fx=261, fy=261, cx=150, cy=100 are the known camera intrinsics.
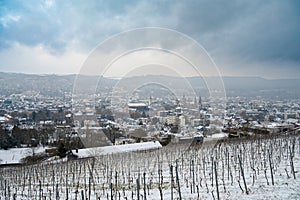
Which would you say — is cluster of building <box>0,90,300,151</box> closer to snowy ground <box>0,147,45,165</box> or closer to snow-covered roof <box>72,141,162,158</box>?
snow-covered roof <box>72,141,162,158</box>

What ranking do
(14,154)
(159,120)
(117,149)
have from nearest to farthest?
(159,120) < (117,149) < (14,154)

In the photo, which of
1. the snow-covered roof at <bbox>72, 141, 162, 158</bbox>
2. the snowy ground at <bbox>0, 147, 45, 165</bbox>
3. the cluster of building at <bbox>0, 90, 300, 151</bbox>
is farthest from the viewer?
the snowy ground at <bbox>0, 147, 45, 165</bbox>

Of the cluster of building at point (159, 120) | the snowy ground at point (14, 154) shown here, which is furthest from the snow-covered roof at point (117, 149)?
the snowy ground at point (14, 154)

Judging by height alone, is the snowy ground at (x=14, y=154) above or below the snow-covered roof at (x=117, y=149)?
below

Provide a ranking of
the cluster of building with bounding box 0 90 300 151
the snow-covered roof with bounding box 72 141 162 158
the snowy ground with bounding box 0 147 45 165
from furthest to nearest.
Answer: the snowy ground with bounding box 0 147 45 165
the snow-covered roof with bounding box 72 141 162 158
the cluster of building with bounding box 0 90 300 151

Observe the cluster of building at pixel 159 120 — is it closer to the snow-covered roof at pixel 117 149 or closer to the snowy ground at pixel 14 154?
the snow-covered roof at pixel 117 149

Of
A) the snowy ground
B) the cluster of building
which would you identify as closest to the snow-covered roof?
the cluster of building

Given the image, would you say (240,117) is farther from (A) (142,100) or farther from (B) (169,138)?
(A) (142,100)

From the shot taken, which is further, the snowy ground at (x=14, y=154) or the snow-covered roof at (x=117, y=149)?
the snowy ground at (x=14, y=154)

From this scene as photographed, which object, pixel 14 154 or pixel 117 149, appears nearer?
pixel 117 149

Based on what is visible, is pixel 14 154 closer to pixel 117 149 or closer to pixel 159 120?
pixel 117 149

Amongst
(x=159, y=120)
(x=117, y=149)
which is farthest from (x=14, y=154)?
(x=159, y=120)

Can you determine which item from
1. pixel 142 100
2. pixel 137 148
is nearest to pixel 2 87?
pixel 137 148
